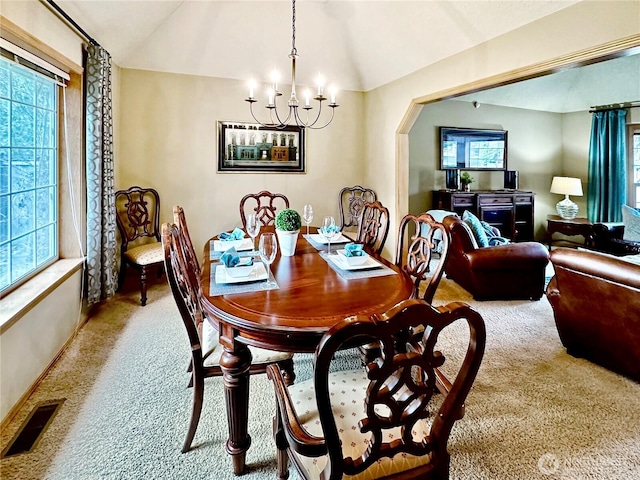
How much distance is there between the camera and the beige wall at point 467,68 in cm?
226

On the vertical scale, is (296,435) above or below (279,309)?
below

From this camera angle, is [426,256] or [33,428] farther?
[426,256]

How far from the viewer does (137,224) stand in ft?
13.3

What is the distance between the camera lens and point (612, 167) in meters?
5.86

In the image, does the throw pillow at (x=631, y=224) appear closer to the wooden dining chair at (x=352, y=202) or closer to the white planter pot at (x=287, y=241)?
the wooden dining chair at (x=352, y=202)

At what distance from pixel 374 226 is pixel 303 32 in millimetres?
2651

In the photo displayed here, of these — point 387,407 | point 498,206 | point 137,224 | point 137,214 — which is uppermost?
point 498,206

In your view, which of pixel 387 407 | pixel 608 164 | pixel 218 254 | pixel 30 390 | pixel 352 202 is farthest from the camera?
pixel 608 164

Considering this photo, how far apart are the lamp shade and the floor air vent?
7012mm

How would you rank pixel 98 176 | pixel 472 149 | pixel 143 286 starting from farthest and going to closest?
pixel 472 149
pixel 143 286
pixel 98 176

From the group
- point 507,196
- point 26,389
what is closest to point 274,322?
point 26,389

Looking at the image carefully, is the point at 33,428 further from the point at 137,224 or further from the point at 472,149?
the point at 472,149

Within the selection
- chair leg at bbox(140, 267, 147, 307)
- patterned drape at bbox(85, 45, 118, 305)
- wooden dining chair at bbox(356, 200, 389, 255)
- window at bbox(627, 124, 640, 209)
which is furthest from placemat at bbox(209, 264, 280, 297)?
window at bbox(627, 124, 640, 209)

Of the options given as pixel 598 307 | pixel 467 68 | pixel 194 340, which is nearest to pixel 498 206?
pixel 467 68
